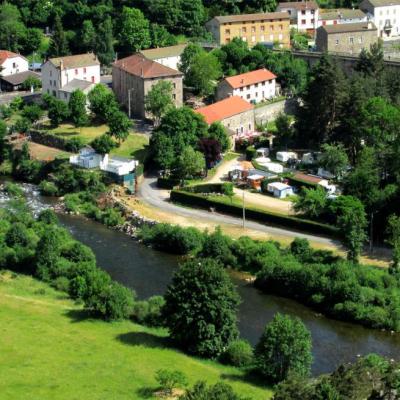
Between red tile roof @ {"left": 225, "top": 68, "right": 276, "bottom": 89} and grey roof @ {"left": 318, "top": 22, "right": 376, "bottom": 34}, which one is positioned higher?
grey roof @ {"left": 318, "top": 22, "right": 376, "bottom": 34}

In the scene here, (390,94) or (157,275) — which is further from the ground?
(390,94)

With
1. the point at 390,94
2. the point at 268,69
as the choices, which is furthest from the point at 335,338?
the point at 268,69

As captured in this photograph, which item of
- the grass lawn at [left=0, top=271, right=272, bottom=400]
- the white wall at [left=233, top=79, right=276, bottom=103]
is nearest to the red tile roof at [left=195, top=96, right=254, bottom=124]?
the white wall at [left=233, top=79, right=276, bottom=103]

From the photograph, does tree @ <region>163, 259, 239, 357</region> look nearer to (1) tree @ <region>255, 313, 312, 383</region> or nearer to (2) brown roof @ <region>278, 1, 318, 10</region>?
(1) tree @ <region>255, 313, 312, 383</region>

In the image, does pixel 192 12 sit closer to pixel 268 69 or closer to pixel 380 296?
pixel 268 69

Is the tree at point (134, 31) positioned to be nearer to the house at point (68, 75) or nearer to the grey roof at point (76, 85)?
the house at point (68, 75)
